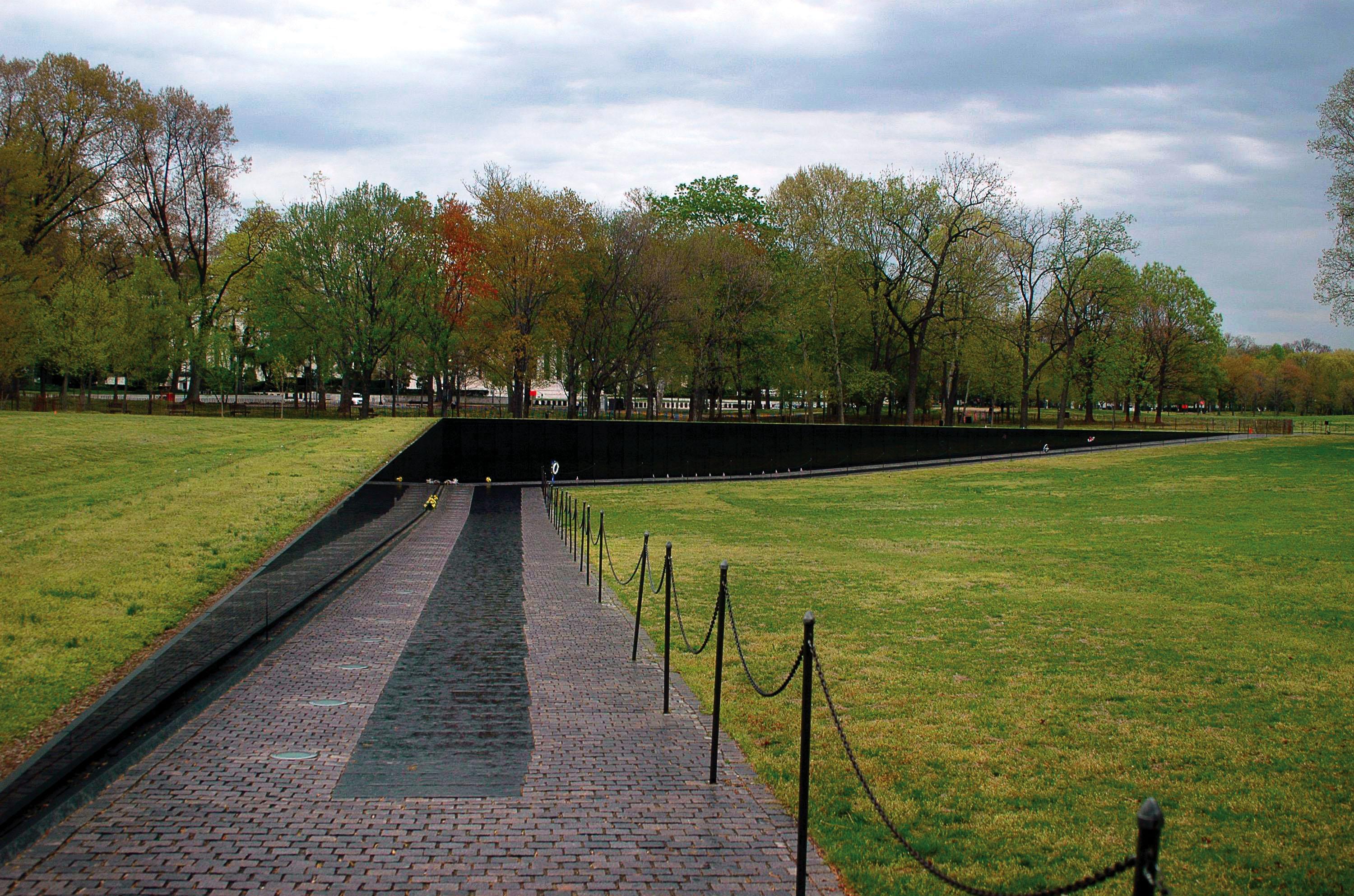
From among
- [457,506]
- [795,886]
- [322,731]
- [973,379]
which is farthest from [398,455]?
[973,379]

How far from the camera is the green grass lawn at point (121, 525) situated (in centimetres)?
845

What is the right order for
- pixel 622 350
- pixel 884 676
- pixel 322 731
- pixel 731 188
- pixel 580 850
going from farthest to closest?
1. pixel 731 188
2. pixel 622 350
3. pixel 884 676
4. pixel 322 731
5. pixel 580 850

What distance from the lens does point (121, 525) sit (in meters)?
14.5

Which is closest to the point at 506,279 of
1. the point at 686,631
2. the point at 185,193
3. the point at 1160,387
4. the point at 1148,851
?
the point at 185,193

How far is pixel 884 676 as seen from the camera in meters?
9.02

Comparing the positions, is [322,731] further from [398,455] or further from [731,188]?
[731,188]

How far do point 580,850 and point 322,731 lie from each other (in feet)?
10.2

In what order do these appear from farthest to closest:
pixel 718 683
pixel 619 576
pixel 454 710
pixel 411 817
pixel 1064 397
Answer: pixel 1064 397 < pixel 619 576 < pixel 454 710 < pixel 718 683 < pixel 411 817

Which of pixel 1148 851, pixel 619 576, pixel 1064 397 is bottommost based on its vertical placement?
pixel 619 576

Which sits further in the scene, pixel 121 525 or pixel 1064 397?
pixel 1064 397

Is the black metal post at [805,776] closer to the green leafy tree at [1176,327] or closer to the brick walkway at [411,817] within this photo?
the brick walkway at [411,817]

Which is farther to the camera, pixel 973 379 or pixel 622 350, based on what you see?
pixel 973 379

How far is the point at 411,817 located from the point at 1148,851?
4490mm

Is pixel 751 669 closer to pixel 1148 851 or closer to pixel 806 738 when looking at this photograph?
pixel 806 738
